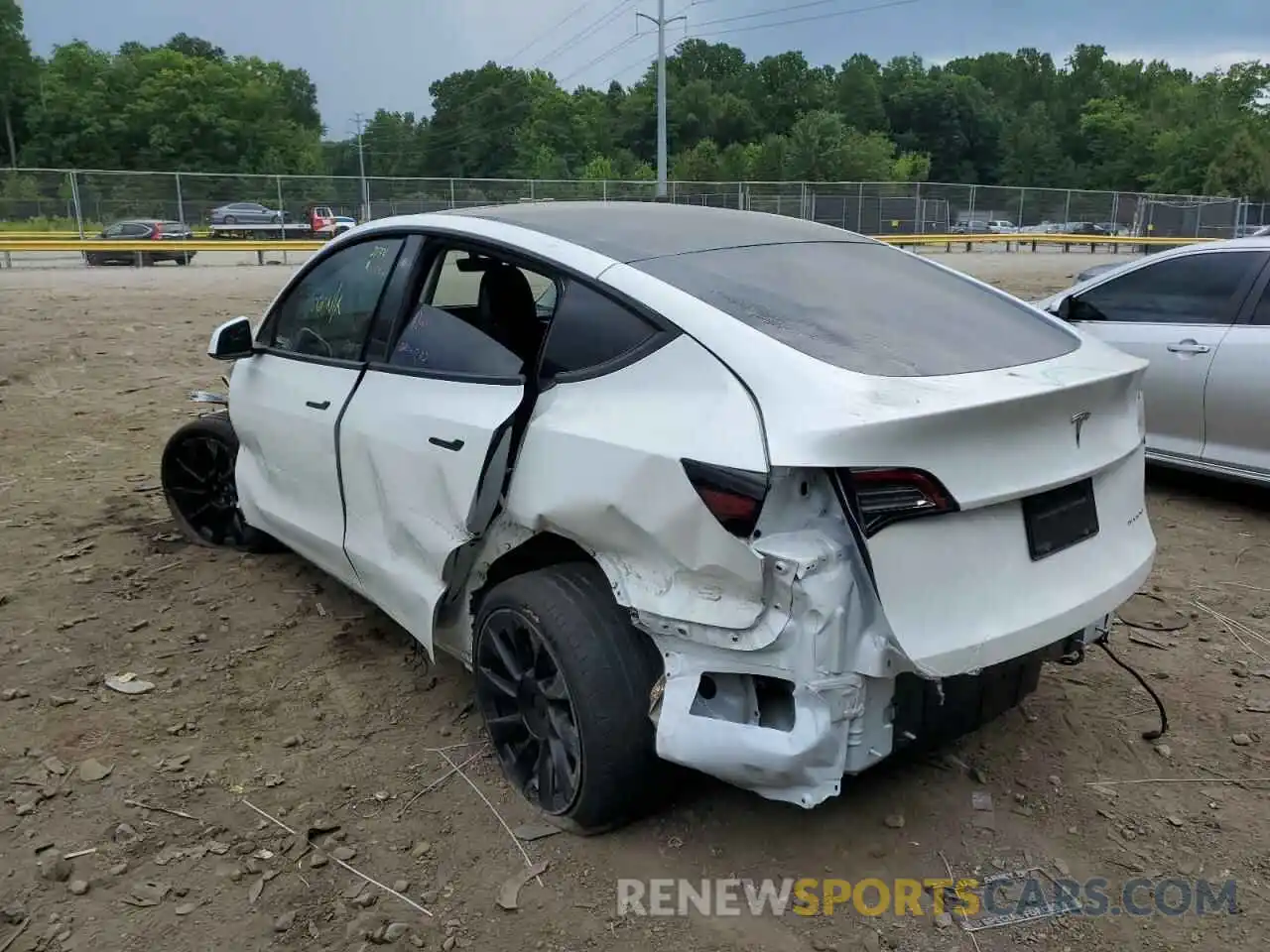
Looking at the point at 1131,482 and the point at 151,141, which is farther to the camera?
the point at 151,141

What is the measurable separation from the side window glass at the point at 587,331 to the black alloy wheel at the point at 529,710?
71 centimetres

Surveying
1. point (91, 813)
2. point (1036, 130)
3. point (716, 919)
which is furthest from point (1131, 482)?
point (1036, 130)

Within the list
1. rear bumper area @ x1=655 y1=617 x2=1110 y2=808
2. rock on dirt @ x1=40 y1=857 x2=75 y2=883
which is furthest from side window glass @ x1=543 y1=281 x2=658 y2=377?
rock on dirt @ x1=40 y1=857 x2=75 y2=883

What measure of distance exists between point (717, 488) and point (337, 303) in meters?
2.18

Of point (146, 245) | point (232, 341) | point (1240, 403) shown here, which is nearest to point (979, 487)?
point (232, 341)

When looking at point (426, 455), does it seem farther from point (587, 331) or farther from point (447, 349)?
point (587, 331)

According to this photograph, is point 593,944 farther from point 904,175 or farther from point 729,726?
point 904,175

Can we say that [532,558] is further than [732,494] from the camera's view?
Yes

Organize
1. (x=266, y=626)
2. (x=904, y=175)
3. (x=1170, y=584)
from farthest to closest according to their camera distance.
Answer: (x=904, y=175), (x=1170, y=584), (x=266, y=626)

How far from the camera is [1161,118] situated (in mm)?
96438

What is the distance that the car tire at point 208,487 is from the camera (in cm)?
495

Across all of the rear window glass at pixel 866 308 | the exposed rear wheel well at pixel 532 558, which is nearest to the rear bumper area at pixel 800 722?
the exposed rear wheel well at pixel 532 558

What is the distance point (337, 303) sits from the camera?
399 centimetres

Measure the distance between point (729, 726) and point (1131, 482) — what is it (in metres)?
1.43
